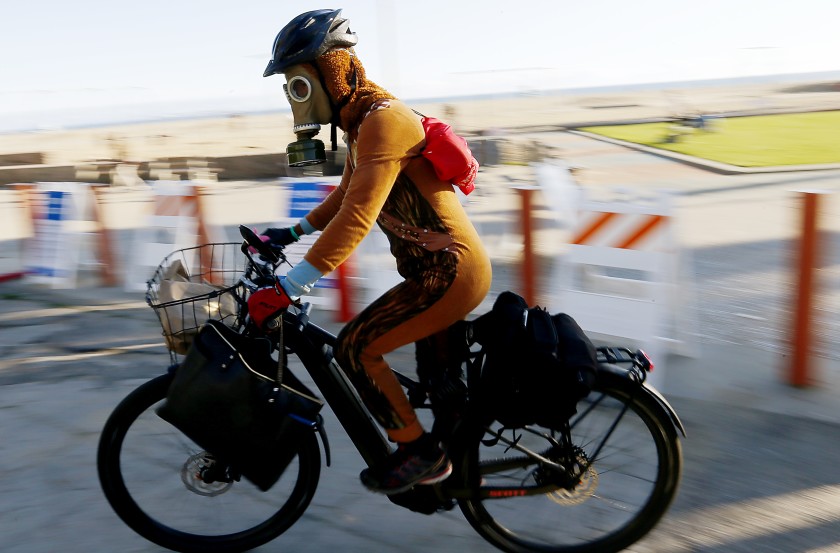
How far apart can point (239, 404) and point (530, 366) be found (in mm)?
1072

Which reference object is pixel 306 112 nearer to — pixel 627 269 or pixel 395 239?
pixel 395 239

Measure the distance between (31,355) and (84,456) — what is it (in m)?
1.94

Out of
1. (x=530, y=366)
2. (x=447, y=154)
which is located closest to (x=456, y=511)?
(x=530, y=366)

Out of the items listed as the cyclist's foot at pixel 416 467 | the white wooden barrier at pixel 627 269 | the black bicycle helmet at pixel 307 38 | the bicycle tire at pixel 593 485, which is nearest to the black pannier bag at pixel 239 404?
the cyclist's foot at pixel 416 467

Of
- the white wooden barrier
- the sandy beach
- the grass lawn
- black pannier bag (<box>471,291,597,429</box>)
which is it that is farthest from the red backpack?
the grass lawn

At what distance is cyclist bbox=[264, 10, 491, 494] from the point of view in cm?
260

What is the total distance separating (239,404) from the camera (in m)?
2.81

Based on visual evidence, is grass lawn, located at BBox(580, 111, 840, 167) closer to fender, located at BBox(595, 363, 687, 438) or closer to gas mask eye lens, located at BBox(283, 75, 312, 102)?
fender, located at BBox(595, 363, 687, 438)

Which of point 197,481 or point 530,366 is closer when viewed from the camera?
point 530,366

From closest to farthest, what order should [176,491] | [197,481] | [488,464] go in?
[488,464], [197,481], [176,491]

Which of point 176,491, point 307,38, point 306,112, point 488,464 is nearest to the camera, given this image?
point 307,38

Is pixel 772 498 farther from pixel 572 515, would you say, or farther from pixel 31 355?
pixel 31 355

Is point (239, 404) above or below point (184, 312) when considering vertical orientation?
below

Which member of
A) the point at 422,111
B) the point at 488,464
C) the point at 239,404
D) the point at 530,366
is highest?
the point at 422,111
